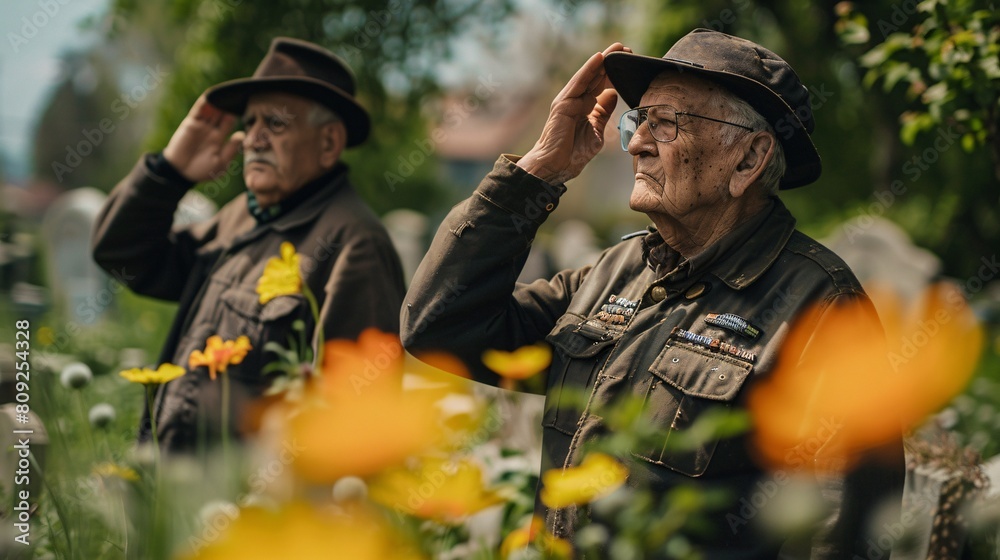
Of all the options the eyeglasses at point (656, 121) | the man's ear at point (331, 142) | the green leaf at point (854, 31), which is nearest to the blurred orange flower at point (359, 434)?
the eyeglasses at point (656, 121)

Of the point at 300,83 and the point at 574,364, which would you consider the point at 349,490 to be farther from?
the point at 300,83

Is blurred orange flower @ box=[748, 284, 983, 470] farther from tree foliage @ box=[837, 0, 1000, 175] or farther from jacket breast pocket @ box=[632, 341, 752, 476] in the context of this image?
tree foliage @ box=[837, 0, 1000, 175]

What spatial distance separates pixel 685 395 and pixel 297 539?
1153 mm

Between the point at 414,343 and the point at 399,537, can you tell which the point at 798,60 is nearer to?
the point at 414,343

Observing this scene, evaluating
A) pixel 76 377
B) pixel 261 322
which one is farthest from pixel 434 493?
pixel 261 322

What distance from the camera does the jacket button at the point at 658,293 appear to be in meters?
2.16

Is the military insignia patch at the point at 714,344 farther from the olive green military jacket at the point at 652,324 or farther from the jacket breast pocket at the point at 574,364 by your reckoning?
the jacket breast pocket at the point at 574,364

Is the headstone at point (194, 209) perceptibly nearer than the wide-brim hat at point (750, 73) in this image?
No

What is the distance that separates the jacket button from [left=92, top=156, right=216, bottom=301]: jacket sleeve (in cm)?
219

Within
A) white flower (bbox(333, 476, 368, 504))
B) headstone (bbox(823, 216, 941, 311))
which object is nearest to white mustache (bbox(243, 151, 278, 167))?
white flower (bbox(333, 476, 368, 504))

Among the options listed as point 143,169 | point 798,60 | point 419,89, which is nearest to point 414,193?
point 798,60

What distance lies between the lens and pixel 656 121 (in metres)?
2.16

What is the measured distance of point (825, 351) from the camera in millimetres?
1894

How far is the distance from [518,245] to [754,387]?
621 mm
